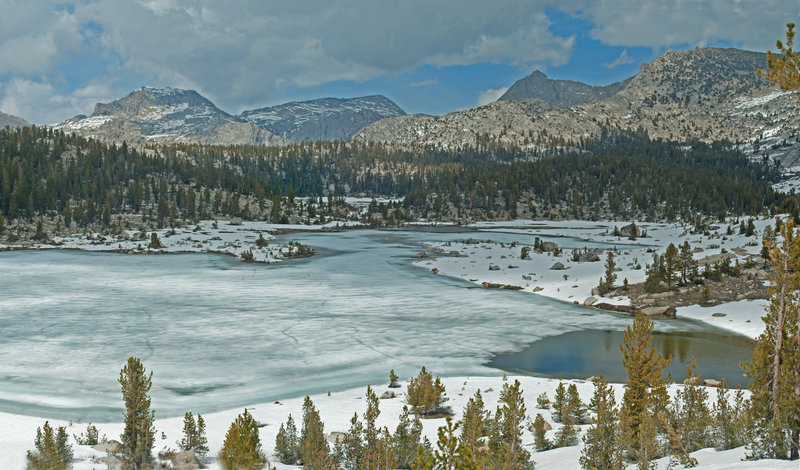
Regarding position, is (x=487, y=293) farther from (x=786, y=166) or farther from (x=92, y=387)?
(x=786, y=166)

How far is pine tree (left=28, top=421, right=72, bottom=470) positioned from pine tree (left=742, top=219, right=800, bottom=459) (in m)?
12.5

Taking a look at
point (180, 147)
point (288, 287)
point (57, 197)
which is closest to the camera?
point (288, 287)

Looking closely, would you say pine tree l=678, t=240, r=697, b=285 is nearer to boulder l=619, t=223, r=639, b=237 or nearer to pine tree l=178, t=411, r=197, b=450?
pine tree l=178, t=411, r=197, b=450

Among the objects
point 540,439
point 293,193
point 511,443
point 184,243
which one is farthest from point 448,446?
point 293,193

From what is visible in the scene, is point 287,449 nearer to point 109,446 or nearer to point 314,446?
point 314,446

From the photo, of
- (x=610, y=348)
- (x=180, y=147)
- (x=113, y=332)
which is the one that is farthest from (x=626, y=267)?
(x=180, y=147)

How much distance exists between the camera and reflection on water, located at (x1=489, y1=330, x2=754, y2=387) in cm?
2048

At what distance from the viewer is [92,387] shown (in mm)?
18141

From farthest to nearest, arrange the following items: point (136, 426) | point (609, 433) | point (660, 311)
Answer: point (660, 311), point (136, 426), point (609, 433)

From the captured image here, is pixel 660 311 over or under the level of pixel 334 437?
over

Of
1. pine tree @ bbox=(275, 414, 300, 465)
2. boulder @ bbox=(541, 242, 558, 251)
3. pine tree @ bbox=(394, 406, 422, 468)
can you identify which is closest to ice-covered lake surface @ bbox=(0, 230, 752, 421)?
pine tree @ bbox=(275, 414, 300, 465)

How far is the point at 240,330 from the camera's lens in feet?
87.7

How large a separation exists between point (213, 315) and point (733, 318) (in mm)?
27627

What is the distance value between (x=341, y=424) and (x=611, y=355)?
533 inches
